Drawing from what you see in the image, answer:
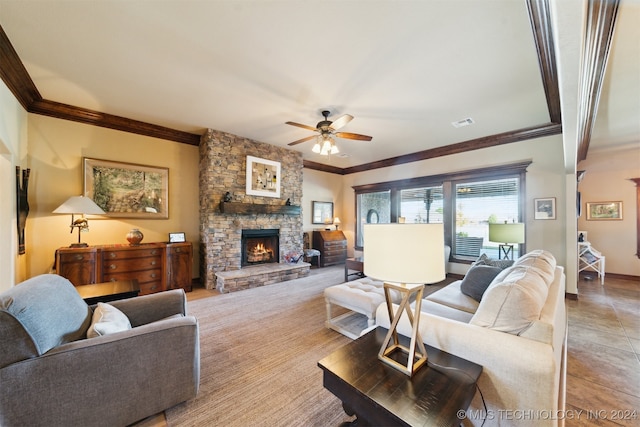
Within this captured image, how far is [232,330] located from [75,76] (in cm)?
356

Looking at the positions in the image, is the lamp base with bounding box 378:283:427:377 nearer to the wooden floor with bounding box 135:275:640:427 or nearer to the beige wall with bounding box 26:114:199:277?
the wooden floor with bounding box 135:275:640:427

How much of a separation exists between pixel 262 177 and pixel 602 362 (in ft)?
17.6

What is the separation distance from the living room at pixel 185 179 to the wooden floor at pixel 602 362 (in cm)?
58

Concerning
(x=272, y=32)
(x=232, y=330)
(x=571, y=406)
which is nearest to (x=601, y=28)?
(x=272, y=32)

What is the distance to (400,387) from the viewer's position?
109 centimetres

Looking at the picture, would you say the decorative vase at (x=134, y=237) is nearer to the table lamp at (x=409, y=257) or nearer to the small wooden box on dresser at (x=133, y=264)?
the small wooden box on dresser at (x=133, y=264)

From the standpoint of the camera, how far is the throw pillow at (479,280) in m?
2.38

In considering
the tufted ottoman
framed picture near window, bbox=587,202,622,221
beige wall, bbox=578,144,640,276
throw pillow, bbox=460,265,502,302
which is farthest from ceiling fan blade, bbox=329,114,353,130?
framed picture near window, bbox=587,202,622,221

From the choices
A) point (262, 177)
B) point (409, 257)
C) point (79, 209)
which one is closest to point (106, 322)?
point (409, 257)

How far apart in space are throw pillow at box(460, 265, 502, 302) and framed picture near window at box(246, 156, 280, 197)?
4044mm

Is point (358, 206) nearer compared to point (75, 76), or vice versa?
point (75, 76)

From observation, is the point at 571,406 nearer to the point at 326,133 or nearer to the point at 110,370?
the point at 110,370

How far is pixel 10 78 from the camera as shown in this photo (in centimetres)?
270

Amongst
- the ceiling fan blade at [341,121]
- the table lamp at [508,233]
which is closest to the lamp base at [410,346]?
the ceiling fan blade at [341,121]
